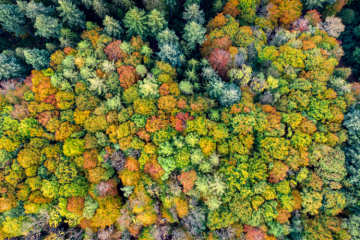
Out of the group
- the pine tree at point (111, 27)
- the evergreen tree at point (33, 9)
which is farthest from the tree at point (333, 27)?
the evergreen tree at point (33, 9)

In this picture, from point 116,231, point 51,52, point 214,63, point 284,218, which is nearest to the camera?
point 284,218

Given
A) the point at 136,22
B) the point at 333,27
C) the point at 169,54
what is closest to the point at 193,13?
the point at 169,54

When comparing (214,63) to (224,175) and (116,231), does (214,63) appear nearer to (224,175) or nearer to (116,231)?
(224,175)

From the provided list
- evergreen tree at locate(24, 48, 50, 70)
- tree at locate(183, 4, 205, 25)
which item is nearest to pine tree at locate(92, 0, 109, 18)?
evergreen tree at locate(24, 48, 50, 70)

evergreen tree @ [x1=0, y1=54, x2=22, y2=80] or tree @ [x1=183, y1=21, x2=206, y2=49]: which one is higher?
tree @ [x1=183, y1=21, x2=206, y2=49]

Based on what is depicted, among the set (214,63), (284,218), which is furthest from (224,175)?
(214,63)

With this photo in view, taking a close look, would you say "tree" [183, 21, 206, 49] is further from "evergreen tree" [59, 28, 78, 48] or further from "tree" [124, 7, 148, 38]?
"evergreen tree" [59, 28, 78, 48]
